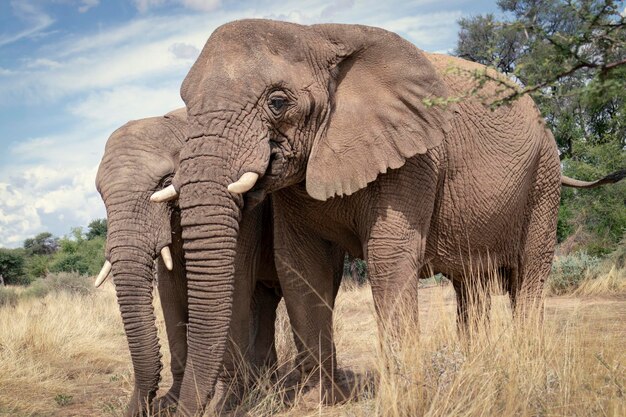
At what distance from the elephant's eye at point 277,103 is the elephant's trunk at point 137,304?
54.6 inches

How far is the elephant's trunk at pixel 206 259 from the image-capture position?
14.4 feet

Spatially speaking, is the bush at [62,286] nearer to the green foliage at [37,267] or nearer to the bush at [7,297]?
the bush at [7,297]

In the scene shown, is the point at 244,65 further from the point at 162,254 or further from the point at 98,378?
the point at 98,378

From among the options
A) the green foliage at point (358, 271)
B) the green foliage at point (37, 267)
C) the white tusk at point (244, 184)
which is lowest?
the green foliage at point (358, 271)

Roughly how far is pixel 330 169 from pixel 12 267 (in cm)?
2919

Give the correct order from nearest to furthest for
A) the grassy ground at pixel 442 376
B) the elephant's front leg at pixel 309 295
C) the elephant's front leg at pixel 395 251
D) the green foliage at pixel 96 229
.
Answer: the grassy ground at pixel 442 376 → the elephant's front leg at pixel 395 251 → the elephant's front leg at pixel 309 295 → the green foliage at pixel 96 229

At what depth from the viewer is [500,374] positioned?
438 cm

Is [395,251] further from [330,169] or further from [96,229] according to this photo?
[96,229]

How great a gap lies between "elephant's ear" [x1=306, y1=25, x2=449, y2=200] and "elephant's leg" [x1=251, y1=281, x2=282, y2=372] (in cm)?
216

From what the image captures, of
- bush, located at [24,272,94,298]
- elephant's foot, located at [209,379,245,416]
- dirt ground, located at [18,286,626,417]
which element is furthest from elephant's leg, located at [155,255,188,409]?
bush, located at [24,272,94,298]

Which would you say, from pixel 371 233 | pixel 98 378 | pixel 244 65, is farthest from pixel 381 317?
pixel 98 378

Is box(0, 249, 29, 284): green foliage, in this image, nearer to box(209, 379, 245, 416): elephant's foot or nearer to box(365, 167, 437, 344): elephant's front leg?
box(209, 379, 245, 416): elephant's foot

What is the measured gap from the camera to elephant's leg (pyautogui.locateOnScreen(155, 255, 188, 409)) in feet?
19.9

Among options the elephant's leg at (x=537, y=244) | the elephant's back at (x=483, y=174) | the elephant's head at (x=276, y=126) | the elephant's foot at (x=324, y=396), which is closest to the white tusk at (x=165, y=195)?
the elephant's head at (x=276, y=126)
